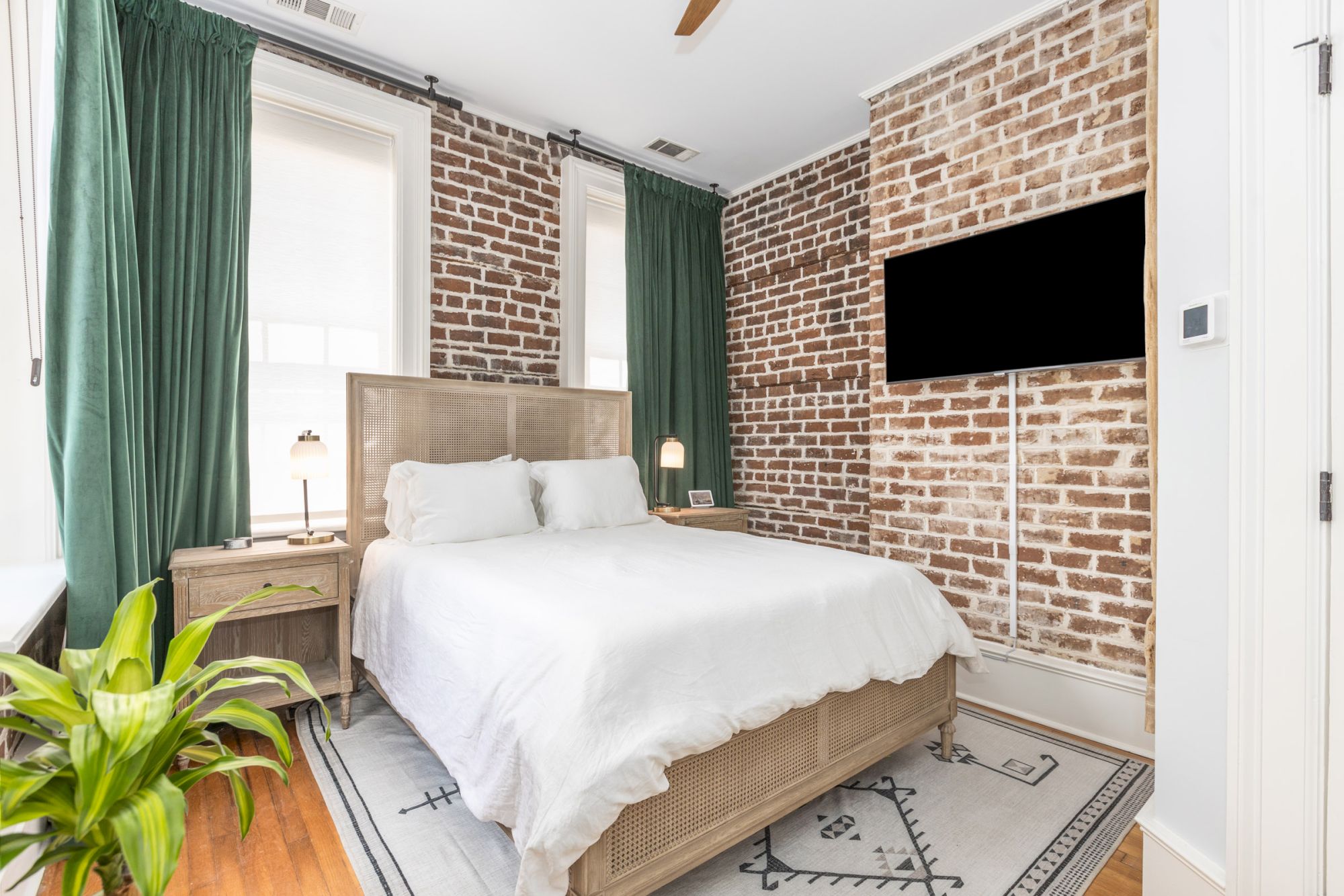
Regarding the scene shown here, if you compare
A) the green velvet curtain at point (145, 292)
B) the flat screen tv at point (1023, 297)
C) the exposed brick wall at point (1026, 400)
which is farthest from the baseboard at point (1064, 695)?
the green velvet curtain at point (145, 292)

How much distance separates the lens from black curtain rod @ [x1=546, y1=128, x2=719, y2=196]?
3.73m

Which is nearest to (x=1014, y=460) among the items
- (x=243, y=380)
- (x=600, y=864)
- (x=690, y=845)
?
(x=690, y=845)

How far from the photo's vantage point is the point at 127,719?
0.80 metres

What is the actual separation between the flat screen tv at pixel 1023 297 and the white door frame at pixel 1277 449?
1.27 meters

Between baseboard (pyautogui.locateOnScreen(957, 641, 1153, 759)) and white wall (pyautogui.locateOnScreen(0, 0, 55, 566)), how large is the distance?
12.1ft

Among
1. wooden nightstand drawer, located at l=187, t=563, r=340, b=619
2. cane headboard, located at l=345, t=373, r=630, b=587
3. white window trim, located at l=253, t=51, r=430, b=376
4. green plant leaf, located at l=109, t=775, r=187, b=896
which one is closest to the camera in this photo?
green plant leaf, located at l=109, t=775, r=187, b=896

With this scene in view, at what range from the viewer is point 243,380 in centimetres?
271

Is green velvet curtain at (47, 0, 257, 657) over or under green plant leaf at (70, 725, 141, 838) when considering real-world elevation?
over

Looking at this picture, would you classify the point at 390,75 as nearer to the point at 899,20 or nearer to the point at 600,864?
the point at 899,20

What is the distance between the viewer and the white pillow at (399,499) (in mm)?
2799

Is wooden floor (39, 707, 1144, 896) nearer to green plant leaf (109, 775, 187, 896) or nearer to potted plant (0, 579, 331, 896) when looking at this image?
potted plant (0, 579, 331, 896)

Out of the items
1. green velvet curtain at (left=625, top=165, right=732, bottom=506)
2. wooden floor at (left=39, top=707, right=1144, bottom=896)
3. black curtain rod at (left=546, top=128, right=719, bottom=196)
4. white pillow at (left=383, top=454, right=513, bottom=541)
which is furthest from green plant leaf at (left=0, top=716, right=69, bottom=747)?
black curtain rod at (left=546, top=128, right=719, bottom=196)

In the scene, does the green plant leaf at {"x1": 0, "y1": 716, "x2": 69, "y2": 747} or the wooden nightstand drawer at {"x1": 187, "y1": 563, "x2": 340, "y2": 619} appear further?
the wooden nightstand drawer at {"x1": 187, "y1": 563, "x2": 340, "y2": 619}

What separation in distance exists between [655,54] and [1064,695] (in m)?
3.24
